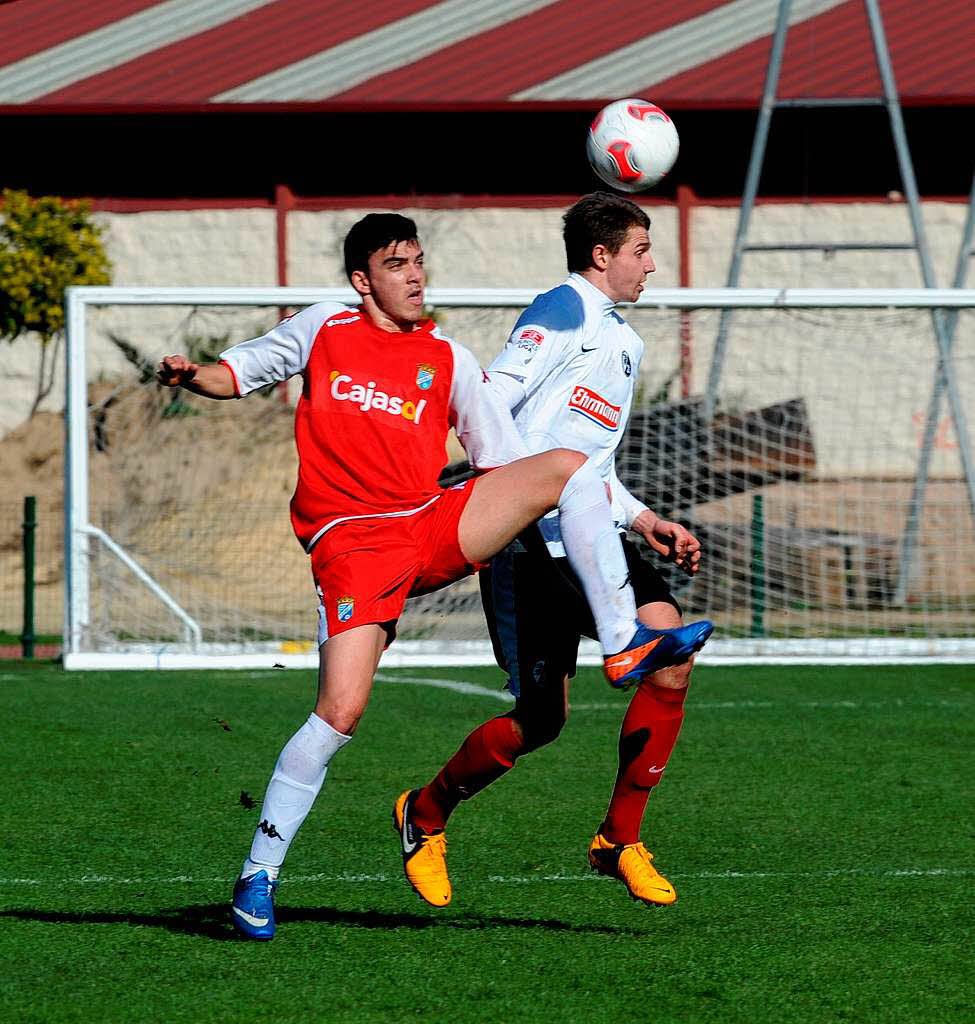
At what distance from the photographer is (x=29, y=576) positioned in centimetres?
1328

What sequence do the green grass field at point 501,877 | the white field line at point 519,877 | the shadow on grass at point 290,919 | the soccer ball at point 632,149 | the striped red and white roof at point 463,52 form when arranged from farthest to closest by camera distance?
the striped red and white roof at point 463,52
the soccer ball at point 632,149
the white field line at point 519,877
the shadow on grass at point 290,919
the green grass field at point 501,877

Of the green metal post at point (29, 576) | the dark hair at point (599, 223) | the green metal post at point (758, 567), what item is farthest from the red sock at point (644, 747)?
the green metal post at point (29, 576)

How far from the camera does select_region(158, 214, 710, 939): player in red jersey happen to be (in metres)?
4.75

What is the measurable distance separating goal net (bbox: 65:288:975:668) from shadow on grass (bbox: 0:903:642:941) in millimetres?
6688

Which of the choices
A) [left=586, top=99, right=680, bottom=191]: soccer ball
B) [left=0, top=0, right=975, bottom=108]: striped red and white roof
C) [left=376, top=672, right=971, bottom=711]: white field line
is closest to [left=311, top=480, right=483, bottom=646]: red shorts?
[left=586, top=99, right=680, bottom=191]: soccer ball

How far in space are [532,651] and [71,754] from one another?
363 cm

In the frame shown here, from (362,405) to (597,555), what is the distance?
2.51 feet

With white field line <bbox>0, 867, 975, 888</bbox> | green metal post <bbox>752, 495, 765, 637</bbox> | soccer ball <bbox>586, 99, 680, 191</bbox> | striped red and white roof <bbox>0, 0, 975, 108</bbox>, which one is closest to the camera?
white field line <bbox>0, 867, 975, 888</bbox>

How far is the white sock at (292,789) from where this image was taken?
4.75 meters

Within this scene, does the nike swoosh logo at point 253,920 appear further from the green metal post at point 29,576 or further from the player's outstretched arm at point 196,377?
the green metal post at point 29,576

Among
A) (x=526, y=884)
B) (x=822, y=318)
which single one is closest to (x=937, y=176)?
(x=822, y=318)

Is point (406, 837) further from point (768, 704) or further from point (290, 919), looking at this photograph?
point (768, 704)

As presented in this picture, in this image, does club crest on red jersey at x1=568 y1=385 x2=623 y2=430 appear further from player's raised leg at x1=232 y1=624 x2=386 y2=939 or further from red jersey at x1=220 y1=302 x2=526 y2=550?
player's raised leg at x1=232 y1=624 x2=386 y2=939

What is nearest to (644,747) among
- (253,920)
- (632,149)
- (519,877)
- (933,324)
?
(519,877)
